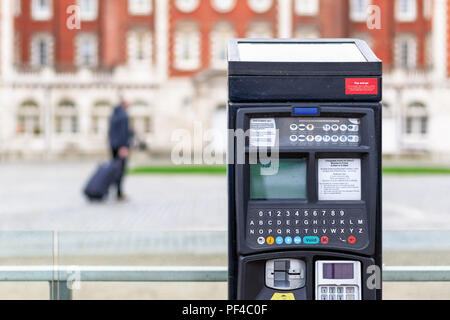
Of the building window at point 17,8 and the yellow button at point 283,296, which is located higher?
the building window at point 17,8

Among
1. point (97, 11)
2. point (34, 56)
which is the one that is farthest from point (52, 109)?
point (97, 11)

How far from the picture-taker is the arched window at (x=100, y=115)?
40.6 metres

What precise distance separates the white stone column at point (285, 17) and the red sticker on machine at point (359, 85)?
3821 centimetres

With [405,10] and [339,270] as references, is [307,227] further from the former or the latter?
[405,10]

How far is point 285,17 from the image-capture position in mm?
40375

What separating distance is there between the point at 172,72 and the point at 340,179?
123 feet

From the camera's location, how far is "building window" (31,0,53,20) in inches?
1683

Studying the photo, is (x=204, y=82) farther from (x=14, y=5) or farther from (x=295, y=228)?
(x=295, y=228)

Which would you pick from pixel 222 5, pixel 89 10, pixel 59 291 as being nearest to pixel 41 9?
pixel 89 10

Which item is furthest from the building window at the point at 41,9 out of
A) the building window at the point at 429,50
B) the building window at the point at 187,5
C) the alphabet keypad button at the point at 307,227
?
the alphabet keypad button at the point at 307,227

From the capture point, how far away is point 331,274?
110 inches

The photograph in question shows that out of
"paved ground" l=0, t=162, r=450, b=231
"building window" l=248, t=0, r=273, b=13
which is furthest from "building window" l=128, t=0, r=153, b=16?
"paved ground" l=0, t=162, r=450, b=231

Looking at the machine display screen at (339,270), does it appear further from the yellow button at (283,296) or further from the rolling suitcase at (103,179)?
the rolling suitcase at (103,179)

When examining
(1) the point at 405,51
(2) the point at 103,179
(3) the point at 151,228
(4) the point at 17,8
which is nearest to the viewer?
(3) the point at 151,228
